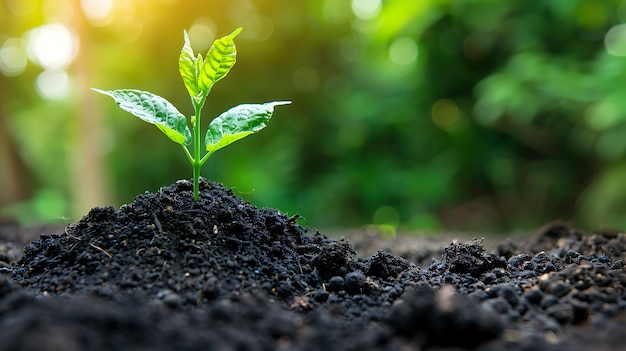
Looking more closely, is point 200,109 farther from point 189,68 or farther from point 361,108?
point 361,108

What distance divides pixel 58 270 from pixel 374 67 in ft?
21.5

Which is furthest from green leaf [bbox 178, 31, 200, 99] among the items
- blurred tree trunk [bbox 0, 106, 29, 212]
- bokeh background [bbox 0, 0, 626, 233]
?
blurred tree trunk [bbox 0, 106, 29, 212]

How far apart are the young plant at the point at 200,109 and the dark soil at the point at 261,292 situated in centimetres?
26

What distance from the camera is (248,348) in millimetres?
1139

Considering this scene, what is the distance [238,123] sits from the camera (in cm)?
186

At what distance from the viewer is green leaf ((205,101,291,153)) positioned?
1836 millimetres

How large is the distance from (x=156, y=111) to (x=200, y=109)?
15cm

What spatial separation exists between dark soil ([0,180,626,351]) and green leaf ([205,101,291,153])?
26 centimetres

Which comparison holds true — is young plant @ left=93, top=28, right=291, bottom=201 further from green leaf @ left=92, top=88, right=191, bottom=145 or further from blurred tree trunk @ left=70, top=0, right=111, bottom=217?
blurred tree trunk @ left=70, top=0, right=111, bottom=217

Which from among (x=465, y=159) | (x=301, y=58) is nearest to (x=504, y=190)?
(x=465, y=159)

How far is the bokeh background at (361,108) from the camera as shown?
19.4 ft

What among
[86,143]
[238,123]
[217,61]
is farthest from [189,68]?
[86,143]

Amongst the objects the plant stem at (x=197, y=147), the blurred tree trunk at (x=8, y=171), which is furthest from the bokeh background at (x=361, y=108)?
the plant stem at (x=197, y=147)

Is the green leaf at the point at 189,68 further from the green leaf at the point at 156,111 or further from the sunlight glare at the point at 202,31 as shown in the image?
the sunlight glare at the point at 202,31
